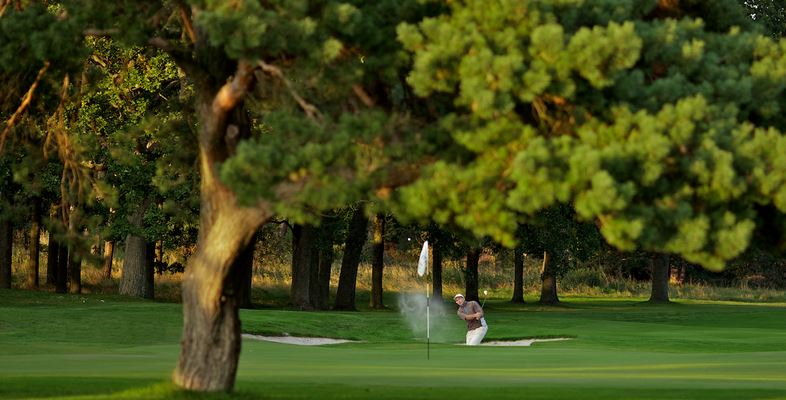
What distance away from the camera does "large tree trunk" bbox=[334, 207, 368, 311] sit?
181 feet

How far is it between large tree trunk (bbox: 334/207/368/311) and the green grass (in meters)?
5.07

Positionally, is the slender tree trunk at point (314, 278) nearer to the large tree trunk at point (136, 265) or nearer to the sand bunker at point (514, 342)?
the large tree trunk at point (136, 265)

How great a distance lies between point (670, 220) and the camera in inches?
579

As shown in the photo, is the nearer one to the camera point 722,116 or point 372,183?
point 722,116

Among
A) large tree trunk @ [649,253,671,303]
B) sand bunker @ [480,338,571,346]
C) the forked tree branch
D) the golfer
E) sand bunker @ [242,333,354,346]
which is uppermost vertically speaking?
the forked tree branch

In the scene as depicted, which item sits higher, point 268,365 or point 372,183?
point 372,183

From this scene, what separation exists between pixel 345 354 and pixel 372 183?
51.2ft

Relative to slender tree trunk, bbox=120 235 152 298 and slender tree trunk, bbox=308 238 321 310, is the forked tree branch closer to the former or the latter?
slender tree trunk, bbox=120 235 152 298

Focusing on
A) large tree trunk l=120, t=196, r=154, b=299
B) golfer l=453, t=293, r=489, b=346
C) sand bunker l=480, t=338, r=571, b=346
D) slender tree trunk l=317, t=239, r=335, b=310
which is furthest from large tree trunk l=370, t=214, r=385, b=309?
golfer l=453, t=293, r=489, b=346

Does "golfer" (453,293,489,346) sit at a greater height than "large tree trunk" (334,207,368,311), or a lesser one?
lesser

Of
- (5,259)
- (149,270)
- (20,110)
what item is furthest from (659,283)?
(20,110)

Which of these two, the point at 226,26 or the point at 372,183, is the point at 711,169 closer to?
the point at 372,183

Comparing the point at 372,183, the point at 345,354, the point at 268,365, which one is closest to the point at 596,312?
the point at 345,354

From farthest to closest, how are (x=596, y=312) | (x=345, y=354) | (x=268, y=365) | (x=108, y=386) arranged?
(x=596, y=312) < (x=345, y=354) < (x=268, y=365) < (x=108, y=386)
